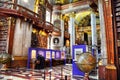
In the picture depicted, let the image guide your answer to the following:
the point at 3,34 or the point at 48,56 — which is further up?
the point at 3,34

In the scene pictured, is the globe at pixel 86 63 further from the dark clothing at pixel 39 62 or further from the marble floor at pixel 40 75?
the dark clothing at pixel 39 62

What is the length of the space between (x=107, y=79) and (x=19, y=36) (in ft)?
26.6

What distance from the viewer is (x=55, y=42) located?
17500 millimetres

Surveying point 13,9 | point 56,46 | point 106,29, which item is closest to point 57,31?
point 56,46

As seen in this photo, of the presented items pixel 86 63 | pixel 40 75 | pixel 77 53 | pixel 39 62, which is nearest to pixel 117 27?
pixel 86 63

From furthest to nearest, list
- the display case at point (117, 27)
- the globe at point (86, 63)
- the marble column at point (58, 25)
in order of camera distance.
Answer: the marble column at point (58, 25), the display case at point (117, 27), the globe at point (86, 63)

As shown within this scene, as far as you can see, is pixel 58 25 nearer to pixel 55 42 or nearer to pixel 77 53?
pixel 55 42

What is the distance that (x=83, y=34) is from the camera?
24812 mm

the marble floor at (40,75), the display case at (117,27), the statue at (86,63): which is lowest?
the marble floor at (40,75)

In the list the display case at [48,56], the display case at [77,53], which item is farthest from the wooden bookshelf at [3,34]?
the display case at [77,53]

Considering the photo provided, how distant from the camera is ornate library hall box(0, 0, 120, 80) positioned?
15.2 feet

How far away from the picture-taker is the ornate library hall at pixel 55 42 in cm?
464

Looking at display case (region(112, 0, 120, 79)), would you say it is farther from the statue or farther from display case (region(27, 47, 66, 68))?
display case (region(27, 47, 66, 68))

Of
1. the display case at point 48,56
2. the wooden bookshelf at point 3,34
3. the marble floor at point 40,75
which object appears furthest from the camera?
the display case at point 48,56
